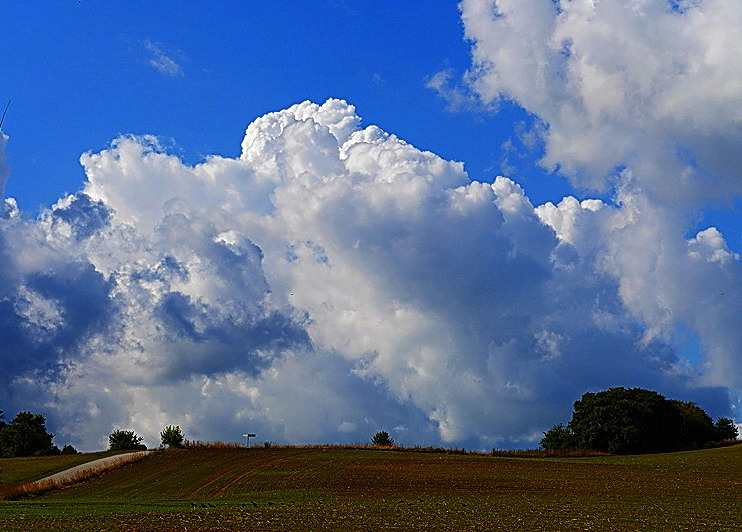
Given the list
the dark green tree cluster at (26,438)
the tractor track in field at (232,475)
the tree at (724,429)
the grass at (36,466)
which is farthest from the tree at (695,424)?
the dark green tree cluster at (26,438)

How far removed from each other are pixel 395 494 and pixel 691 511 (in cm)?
1874

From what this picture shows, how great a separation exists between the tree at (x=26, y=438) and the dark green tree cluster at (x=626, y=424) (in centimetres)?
8569

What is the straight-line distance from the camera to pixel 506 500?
161ft

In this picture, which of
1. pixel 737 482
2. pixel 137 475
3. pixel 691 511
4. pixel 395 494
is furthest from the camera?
pixel 137 475

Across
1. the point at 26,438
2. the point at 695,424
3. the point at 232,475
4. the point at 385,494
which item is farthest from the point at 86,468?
the point at 695,424

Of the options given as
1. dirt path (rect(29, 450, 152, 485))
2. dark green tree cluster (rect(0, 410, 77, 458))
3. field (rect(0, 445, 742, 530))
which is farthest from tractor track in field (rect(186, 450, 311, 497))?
dark green tree cluster (rect(0, 410, 77, 458))

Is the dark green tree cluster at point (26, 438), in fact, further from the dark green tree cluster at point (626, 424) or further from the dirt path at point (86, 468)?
the dark green tree cluster at point (626, 424)

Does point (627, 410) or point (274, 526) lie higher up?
point (627, 410)

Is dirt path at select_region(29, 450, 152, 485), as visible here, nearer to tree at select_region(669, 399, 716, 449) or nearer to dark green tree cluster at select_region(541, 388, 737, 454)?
dark green tree cluster at select_region(541, 388, 737, 454)

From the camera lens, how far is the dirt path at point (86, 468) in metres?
70.6

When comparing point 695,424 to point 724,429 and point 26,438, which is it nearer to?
A: point 724,429

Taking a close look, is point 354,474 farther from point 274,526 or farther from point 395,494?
point 274,526

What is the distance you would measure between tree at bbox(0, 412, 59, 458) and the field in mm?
57176

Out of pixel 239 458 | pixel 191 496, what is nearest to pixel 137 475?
pixel 239 458
